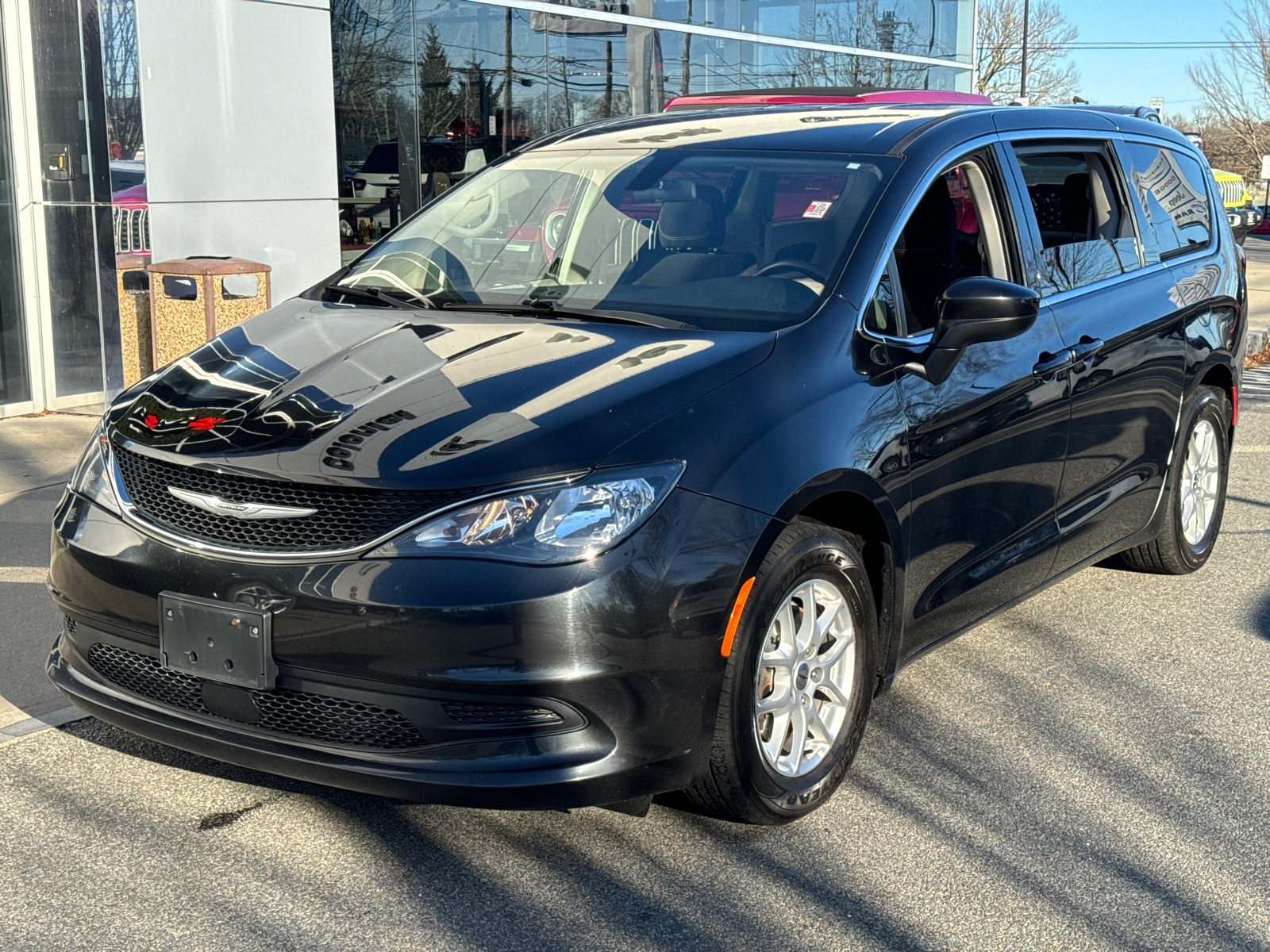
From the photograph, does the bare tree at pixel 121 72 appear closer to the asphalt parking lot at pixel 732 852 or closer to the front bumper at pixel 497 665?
the asphalt parking lot at pixel 732 852

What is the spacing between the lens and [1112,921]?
10.3ft

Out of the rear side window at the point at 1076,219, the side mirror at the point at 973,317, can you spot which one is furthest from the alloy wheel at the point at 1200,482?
the side mirror at the point at 973,317

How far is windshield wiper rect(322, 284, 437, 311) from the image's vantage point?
4.21 metres

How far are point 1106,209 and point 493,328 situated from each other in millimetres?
2434

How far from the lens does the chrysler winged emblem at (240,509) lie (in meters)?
3.12

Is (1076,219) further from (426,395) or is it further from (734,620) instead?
(426,395)

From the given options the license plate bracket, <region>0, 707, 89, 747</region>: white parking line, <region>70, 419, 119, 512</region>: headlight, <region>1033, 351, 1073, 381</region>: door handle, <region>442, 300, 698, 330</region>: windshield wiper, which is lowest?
<region>0, 707, 89, 747</region>: white parking line

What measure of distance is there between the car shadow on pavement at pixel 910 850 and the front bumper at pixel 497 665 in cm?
29

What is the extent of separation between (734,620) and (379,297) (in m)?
1.76

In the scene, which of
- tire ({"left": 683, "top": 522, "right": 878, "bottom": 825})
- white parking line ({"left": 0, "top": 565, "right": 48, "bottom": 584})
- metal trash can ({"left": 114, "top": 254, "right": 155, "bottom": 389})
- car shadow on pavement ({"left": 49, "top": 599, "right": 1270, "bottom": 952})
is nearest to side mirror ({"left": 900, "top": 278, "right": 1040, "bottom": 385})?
tire ({"left": 683, "top": 522, "right": 878, "bottom": 825})

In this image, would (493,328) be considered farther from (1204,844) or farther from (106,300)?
(106,300)

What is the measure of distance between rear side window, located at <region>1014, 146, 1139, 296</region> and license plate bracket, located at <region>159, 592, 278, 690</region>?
2.67 meters

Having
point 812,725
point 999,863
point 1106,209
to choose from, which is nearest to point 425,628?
point 812,725

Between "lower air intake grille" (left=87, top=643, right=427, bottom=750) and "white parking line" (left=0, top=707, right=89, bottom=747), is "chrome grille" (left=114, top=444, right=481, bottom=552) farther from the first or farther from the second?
"white parking line" (left=0, top=707, right=89, bottom=747)
